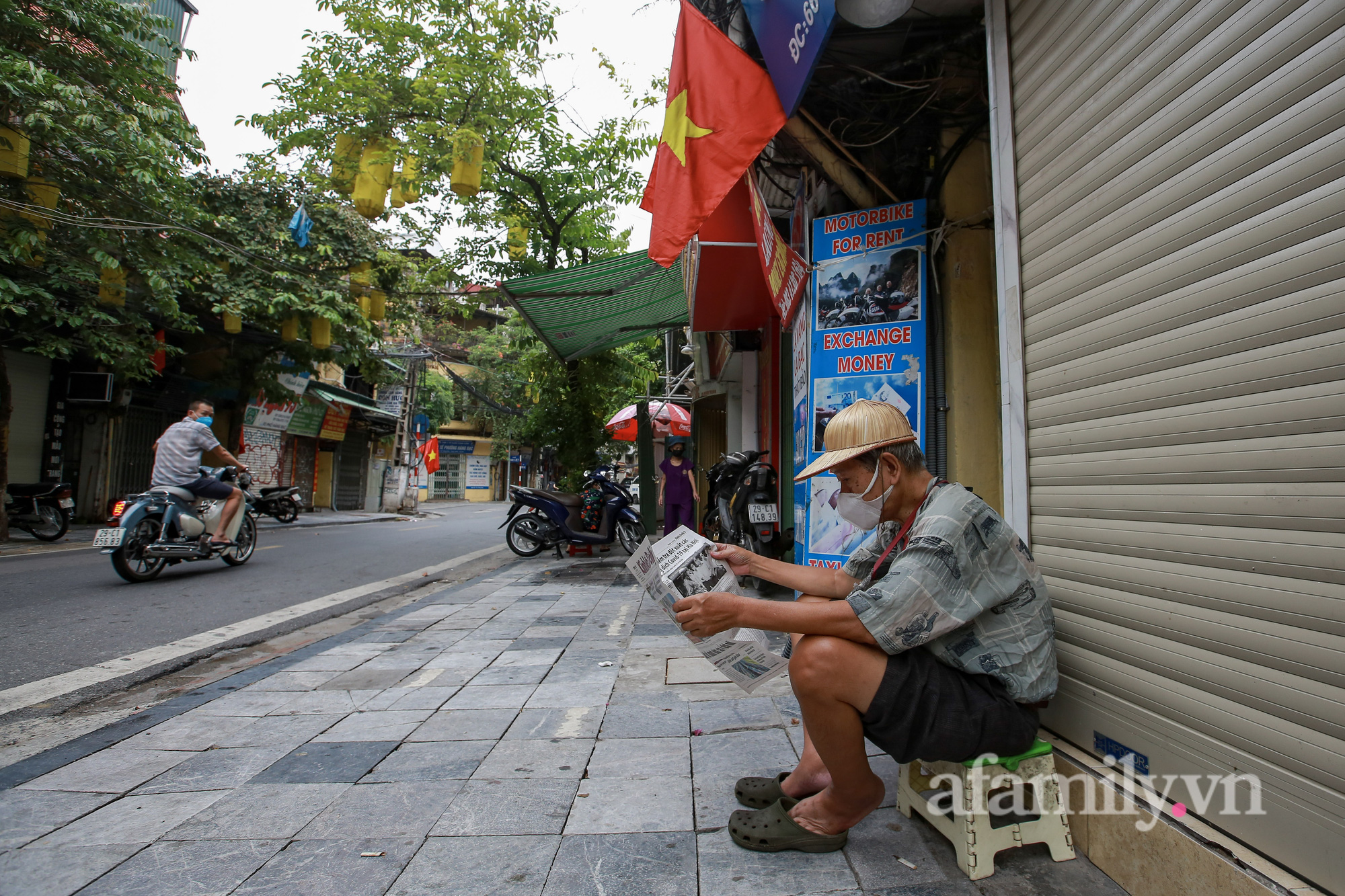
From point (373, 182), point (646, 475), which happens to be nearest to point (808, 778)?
point (646, 475)

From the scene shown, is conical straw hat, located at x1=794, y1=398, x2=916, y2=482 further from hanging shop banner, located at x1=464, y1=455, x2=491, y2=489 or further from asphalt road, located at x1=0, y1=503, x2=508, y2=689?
hanging shop banner, located at x1=464, y1=455, x2=491, y2=489

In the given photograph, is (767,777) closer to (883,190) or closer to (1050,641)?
(1050,641)

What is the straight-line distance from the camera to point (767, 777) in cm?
203

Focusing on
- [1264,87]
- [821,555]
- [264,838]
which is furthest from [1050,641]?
[821,555]

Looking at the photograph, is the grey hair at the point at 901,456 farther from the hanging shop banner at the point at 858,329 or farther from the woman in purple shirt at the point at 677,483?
the woman in purple shirt at the point at 677,483

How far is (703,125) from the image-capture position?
318 cm

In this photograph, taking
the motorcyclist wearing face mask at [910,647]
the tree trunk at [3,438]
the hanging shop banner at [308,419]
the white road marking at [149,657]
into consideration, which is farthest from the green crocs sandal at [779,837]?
the hanging shop banner at [308,419]

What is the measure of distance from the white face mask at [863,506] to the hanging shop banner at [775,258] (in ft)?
8.44

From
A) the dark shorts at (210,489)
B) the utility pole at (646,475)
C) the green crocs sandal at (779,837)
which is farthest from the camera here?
the utility pole at (646,475)

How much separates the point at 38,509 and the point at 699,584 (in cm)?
1077

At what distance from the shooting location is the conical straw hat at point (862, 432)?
5.72 ft

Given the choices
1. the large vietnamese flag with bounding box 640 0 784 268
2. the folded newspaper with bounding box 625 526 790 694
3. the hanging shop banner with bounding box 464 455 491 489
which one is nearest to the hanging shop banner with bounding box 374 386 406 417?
the hanging shop banner with bounding box 464 455 491 489

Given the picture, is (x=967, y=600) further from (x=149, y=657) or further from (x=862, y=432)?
(x=149, y=657)

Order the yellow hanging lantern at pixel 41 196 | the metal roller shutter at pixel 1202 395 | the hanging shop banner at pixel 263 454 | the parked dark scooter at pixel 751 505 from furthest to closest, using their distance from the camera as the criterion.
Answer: the hanging shop banner at pixel 263 454 < the yellow hanging lantern at pixel 41 196 < the parked dark scooter at pixel 751 505 < the metal roller shutter at pixel 1202 395
